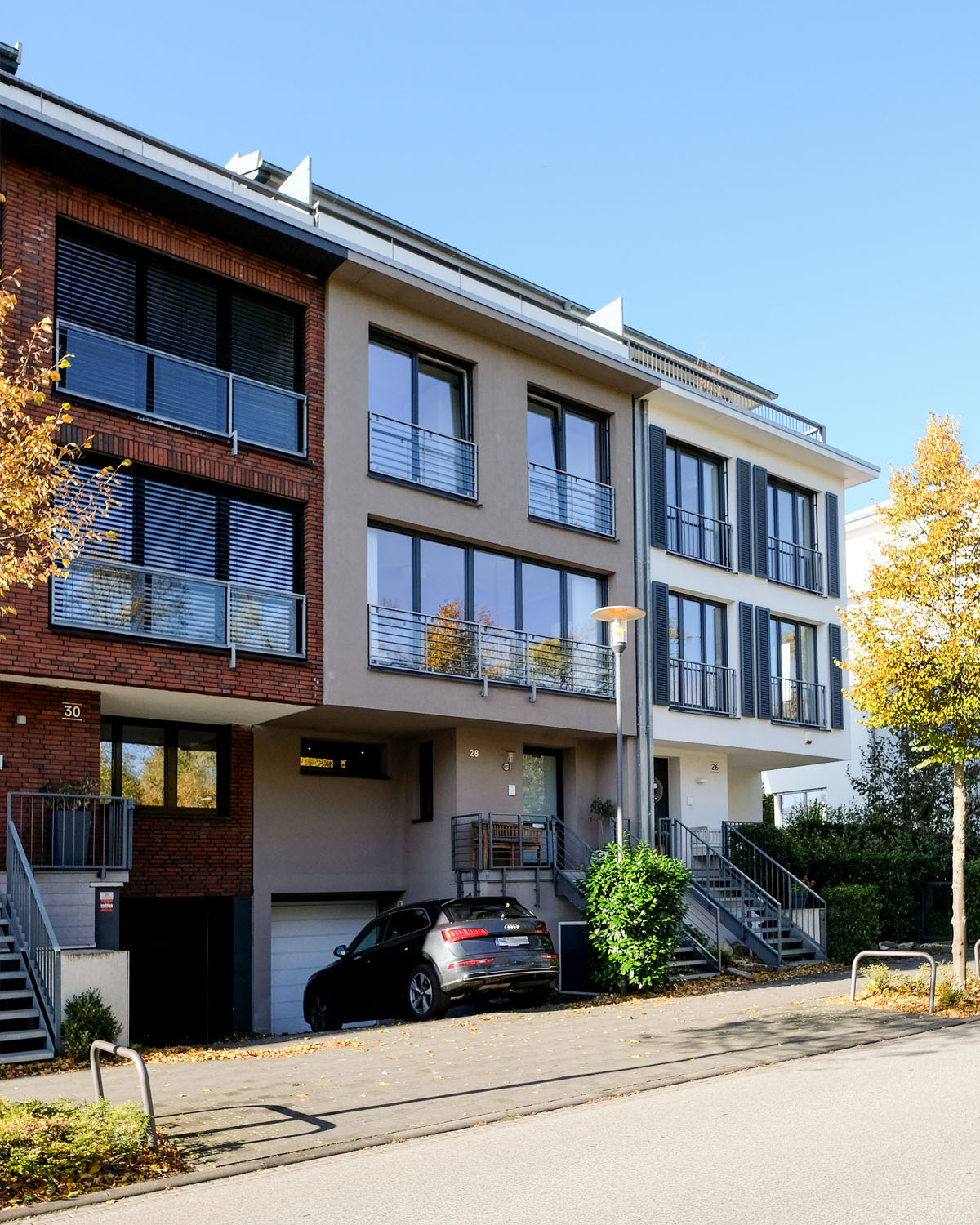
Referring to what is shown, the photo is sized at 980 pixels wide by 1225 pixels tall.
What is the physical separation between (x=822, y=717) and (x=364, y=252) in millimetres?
15031

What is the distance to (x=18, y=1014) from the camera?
1343cm

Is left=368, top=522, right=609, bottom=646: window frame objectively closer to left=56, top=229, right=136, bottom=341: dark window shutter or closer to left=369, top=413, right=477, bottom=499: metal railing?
left=369, top=413, right=477, bottom=499: metal railing

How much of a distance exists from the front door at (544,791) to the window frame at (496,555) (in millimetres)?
2343

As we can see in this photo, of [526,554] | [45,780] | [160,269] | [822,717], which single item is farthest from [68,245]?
[822,717]

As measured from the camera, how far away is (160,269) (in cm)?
1883

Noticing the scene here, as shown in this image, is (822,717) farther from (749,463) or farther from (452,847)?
(452,847)

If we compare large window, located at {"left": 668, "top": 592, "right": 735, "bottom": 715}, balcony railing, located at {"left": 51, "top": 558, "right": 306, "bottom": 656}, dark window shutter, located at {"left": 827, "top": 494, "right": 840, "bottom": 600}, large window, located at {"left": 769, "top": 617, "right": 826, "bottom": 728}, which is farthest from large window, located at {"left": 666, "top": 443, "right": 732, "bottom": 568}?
balcony railing, located at {"left": 51, "top": 558, "right": 306, "bottom": 656}

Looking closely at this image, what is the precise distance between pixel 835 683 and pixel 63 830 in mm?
18420

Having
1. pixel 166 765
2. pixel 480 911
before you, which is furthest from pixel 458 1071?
pixel 166 765

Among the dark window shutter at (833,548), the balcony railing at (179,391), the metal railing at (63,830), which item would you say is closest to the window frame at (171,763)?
the metal railing at (63,830)

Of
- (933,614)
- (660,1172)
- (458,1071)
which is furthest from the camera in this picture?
(933,614)

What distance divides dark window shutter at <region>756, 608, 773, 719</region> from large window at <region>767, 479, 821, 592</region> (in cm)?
118

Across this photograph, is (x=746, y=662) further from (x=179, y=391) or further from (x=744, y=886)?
(x=179, y=391)

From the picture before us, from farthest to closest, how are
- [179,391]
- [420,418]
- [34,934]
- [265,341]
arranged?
[420,418]
[265,341]
[179,391]
[34,934]
